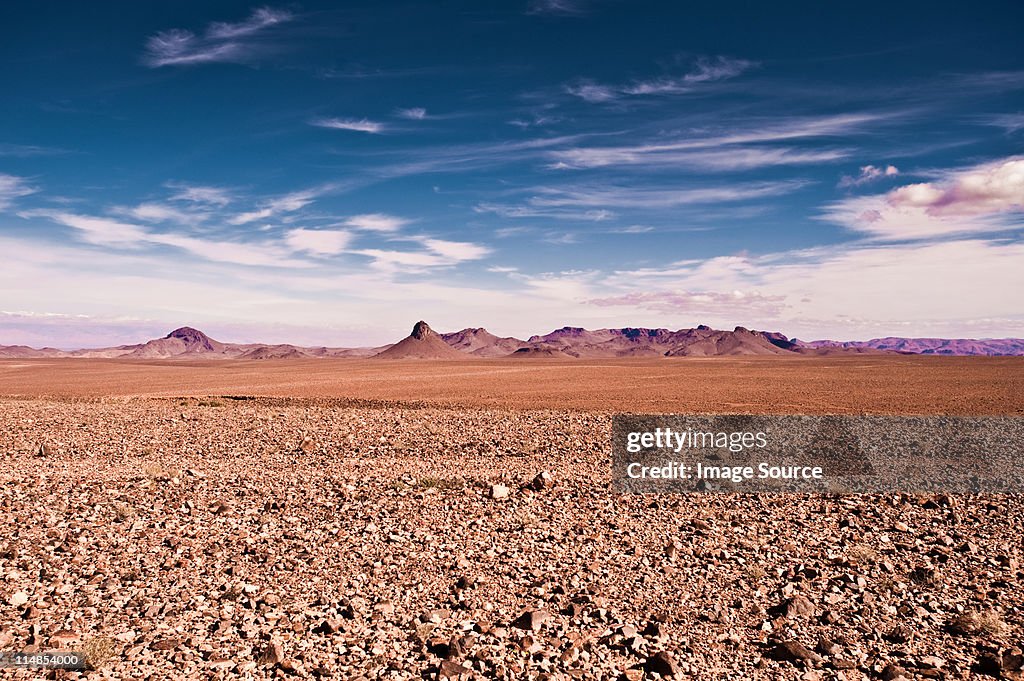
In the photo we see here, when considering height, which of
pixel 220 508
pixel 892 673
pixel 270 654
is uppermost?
pixel 220 508

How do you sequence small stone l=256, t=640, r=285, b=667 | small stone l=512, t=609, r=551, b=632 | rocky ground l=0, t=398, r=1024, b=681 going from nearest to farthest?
1. small stone l=256, t=640, r=285, b=667
2. rocky ground l=0, t=398, r=1024, b=681
3. small stone l=512, t=609, r=551, b=632

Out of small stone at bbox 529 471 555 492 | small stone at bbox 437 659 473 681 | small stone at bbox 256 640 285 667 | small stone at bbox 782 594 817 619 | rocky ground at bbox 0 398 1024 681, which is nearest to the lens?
small stone at bbox 437 659 473 681

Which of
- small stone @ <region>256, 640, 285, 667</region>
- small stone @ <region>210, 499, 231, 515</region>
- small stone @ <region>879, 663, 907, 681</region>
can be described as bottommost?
small stone @ <region>879, 663, 907, 681</region>

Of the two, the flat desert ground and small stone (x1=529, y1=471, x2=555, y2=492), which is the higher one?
small stone (x1=529, y1=471, x2=555, y2=492)

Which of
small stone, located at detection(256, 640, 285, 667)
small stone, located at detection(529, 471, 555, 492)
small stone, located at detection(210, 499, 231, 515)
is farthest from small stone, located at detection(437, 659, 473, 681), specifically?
small stone, located at detection(529, 471, 555, 492)

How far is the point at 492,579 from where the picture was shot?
8.13 metres

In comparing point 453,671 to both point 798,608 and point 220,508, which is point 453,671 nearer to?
point 798,608

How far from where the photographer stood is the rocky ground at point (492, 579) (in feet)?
20.7

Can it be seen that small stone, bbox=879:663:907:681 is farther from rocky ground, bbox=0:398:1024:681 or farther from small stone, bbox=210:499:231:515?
small stone, bbox=210:499:231:515

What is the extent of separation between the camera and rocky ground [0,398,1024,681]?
6.30 m

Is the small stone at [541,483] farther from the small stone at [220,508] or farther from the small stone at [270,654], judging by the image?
the small stone at [270,654]

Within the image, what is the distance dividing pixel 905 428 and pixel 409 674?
20219 mm

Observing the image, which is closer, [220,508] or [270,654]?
[270,654]

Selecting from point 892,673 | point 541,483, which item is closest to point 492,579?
point 892,673
